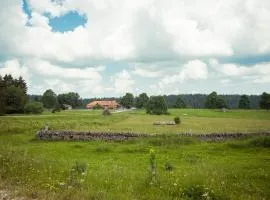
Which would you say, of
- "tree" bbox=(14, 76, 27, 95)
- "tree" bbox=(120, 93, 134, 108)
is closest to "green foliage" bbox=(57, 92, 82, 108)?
"tree" bbox=(120, 93, 134, 108)

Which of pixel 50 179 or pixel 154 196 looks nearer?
pixel 154 196

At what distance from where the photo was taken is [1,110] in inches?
3275

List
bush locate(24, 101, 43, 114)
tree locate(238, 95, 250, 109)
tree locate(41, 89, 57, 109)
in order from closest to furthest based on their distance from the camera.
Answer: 1. bush locate(24, 101, 43, 114)
2. tree locate(41, 89, 57, 109)
3. tree locate(238, 95, 250, 109)

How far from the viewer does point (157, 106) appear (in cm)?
12700

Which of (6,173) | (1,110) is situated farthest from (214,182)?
(1,110)

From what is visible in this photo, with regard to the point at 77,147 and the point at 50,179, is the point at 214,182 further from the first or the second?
the point at 77,147

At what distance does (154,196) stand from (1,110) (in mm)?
78892

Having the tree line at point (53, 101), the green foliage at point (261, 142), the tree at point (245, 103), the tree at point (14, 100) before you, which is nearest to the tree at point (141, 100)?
the tree line at point (53, 101)

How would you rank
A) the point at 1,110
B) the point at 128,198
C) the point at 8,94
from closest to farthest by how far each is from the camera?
the point at 128,198 < the point at 1,110 < the point at 8,94

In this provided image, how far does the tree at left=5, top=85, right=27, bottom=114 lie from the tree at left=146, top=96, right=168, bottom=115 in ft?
159

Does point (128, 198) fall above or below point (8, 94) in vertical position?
below

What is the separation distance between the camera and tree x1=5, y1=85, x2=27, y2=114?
95438 millimetres

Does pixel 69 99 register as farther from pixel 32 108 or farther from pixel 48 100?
pixel 32 108

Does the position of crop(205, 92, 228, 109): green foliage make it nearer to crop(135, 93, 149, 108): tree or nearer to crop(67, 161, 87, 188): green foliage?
crop(135, 93, 149, 108): tree
